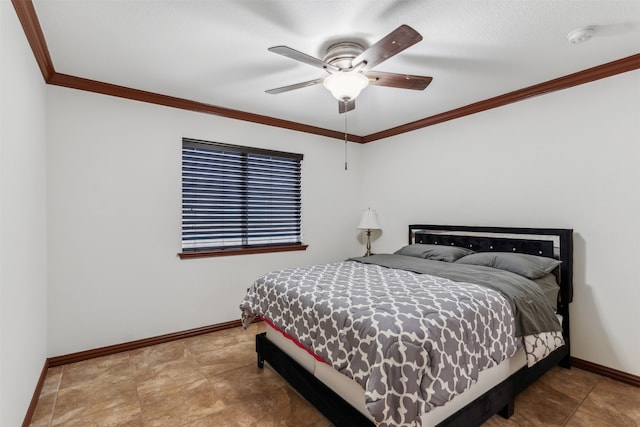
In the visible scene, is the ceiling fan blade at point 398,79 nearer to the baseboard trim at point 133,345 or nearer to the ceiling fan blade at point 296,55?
the ceiling fan blade at point 296,55

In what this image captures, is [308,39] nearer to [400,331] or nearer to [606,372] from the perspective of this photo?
[400,331]

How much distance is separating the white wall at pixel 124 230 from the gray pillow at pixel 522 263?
2.45 m

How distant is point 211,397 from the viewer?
7.22 feet

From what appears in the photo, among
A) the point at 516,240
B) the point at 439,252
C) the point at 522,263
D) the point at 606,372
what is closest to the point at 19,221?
the point at 439,252

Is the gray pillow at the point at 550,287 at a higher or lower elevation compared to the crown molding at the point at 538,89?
lower

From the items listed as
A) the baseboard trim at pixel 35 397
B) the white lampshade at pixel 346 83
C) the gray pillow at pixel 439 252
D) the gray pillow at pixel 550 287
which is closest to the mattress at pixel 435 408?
the gray pillow at pixel 550 287

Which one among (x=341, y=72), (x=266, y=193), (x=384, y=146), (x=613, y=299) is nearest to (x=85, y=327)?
(x=266, y=193)

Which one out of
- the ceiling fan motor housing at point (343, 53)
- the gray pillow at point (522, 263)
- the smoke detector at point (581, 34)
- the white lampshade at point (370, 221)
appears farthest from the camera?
the white lampshade at point (370, 221)

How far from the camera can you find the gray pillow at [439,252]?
123 inches

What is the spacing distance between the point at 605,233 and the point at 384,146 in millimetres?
2628

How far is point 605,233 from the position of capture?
2.54 metres

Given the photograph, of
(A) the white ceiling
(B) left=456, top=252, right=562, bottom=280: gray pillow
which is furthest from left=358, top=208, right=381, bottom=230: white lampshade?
(A) the white ceiling

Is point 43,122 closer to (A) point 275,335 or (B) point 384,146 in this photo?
(A) point 275,335

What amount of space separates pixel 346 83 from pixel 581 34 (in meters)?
1.54
